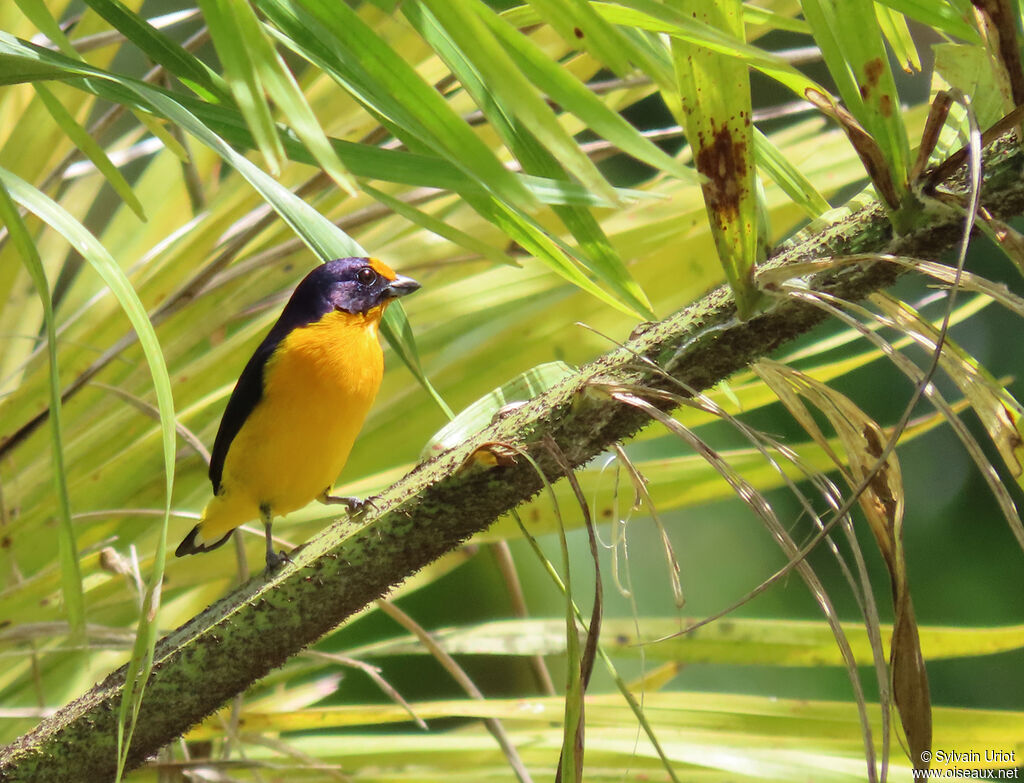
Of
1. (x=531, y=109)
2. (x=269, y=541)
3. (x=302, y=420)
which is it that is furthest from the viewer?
(x=302, y=420)

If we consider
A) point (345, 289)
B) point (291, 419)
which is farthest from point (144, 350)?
point (345, 289)

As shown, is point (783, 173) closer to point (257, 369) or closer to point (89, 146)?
point (89, 146)

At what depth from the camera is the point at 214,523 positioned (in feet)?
7.15

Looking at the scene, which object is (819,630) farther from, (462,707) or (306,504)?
(306,504)

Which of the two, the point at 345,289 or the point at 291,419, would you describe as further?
the point at 345,289

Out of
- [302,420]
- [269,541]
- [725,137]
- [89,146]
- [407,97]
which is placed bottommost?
[269,541]

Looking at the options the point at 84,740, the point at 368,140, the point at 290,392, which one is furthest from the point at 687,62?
the point at 290,392

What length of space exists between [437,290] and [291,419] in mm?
401

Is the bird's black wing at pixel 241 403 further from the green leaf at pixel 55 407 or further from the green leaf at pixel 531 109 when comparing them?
the green leaf at pixel 531 109

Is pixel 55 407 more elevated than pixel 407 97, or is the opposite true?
pixel 407 97

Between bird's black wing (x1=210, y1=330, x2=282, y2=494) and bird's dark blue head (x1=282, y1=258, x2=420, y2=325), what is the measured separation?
0.10 m

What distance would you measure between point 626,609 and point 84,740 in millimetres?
3153

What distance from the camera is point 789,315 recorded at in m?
0.97

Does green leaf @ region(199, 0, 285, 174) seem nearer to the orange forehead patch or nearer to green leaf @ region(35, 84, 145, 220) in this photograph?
green leaf @ region(35, 84, 145, 220)
